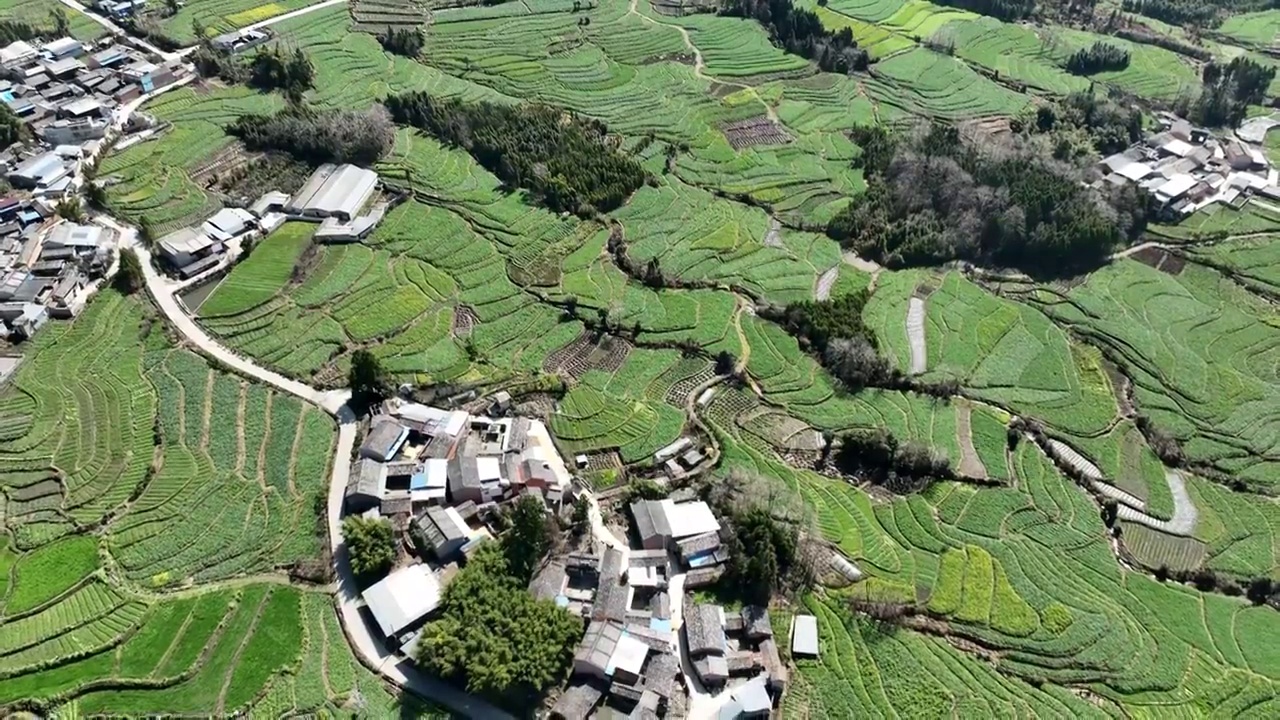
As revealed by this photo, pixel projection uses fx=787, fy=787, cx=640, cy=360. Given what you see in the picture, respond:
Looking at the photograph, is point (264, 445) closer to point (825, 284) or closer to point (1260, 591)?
point (825, 284)

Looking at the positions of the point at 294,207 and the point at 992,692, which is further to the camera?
the point at 294,207

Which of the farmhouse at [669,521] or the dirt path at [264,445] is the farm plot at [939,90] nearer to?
the farmhouse at [669,521]

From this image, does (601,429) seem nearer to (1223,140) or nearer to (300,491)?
(300,491)

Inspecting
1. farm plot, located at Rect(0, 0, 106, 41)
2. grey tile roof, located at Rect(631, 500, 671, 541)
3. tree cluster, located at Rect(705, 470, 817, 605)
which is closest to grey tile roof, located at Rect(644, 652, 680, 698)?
tree cluster, located at Rect(705, 470, 817, 605)

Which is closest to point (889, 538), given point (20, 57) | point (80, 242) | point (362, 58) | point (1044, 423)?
point (1044, 423)

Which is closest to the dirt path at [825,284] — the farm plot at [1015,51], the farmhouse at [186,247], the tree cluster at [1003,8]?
the farm plot at [1015,51]

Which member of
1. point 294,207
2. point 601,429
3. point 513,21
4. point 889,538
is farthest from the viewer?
point 513,21

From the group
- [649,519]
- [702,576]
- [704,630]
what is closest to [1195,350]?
[702,576]
